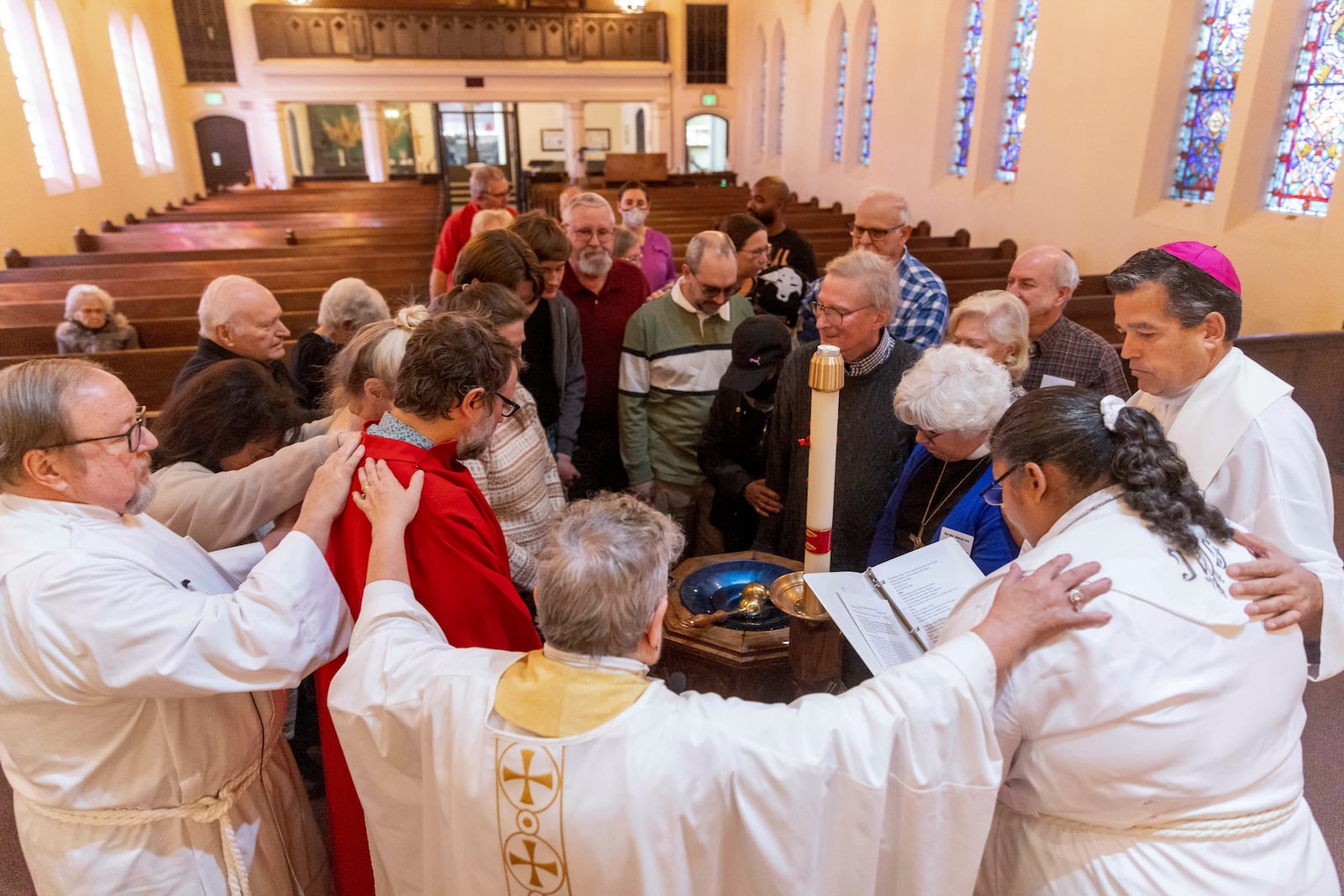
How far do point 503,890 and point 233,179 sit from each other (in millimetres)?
18888

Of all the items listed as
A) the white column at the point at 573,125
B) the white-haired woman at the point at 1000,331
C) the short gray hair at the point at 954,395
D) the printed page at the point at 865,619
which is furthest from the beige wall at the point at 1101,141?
the white column at the point at 573,125

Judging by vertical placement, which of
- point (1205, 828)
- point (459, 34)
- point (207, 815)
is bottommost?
point (207, 815)

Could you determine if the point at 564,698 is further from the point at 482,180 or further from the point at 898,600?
the point at 482,180

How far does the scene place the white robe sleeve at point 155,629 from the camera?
1.42 metres

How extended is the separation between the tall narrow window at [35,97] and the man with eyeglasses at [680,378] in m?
9.73

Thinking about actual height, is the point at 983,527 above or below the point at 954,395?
below

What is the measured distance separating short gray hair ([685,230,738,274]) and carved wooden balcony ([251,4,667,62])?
52.5 feet

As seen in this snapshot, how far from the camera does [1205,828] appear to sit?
1349mm

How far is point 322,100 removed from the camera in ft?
55.6

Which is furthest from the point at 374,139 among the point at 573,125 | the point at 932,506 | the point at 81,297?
the point at 932,506

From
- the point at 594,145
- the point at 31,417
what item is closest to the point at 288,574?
the point at 31,417

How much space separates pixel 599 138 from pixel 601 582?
21.7 metres

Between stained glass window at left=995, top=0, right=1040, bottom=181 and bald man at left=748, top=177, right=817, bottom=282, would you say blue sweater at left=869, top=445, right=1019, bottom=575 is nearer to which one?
bald man at left=748, top=177, right=817, bottom=282

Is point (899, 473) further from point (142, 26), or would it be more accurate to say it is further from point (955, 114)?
point (142, 26)
